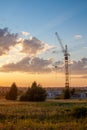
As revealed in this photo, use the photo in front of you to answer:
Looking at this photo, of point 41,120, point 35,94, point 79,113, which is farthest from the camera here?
point 35,94

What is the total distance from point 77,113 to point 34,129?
13052 mm

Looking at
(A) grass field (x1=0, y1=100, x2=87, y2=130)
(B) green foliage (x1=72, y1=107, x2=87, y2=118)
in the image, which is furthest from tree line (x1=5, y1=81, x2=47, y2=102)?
(B) green foliage (x1=72, y1=107, x2=87, y2=118)

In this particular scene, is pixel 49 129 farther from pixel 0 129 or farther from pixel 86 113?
pixel 86 113

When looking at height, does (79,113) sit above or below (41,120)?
above

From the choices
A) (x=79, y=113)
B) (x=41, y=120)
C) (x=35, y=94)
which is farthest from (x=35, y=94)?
(x=41, y=120)

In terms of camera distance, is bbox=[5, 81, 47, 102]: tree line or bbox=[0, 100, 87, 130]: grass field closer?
bbox=[0, 100, 87, 130]: grass field

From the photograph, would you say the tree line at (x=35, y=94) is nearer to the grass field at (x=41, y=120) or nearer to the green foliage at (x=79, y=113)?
the grass field at (x=41, y=120)

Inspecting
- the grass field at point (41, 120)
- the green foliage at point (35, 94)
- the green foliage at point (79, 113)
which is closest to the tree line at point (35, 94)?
the green foliage at point (35, 94)

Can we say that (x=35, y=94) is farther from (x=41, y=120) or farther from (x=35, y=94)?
(x=41, y=120)

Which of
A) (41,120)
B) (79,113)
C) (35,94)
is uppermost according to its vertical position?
(35,94)

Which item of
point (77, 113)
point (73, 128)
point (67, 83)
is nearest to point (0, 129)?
point (73, 128)

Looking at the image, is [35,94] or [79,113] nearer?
[79,113]

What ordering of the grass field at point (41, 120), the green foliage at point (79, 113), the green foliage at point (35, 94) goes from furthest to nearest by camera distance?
1. the green foliage at point (35, 94)
2. the green foliage at point (79, 113)
3. the grass field at point (41, 120)

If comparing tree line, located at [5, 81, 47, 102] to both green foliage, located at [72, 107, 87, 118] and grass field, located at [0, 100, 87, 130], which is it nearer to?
grass field, located at [0, 100, 87, 130]
